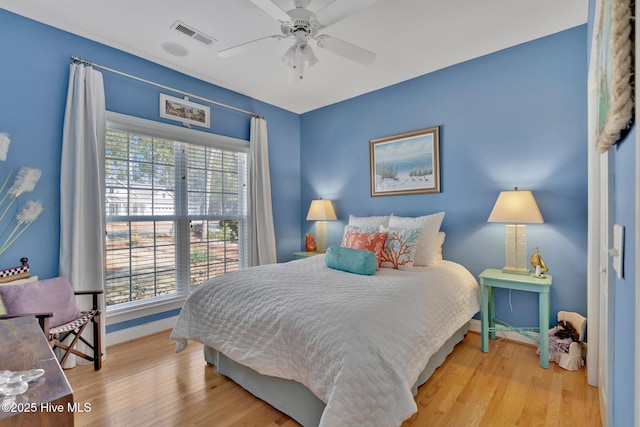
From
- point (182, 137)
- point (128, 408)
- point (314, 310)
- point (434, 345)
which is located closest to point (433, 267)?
point (434, 345)

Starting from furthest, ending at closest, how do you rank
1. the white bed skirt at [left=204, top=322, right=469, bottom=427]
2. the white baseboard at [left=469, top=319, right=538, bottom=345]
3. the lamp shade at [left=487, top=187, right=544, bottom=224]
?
the white baseboard at [left=469, top=319, right=538, bottom=345] < the lamp shade at [left=487, top=187, right=544, bottom=224] < the white bed skirt at [left=204, top=322, right=469, bottom=427]

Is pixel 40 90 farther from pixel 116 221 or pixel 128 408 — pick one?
pixel 128 408

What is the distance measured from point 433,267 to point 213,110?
2929mm

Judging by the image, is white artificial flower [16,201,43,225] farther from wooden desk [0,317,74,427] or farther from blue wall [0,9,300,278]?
wooden desk [0,317,74,427]

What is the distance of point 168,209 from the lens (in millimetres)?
3148

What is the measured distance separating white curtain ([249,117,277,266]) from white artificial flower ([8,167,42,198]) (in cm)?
203

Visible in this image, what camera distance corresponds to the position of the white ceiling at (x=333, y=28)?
216 centimetres

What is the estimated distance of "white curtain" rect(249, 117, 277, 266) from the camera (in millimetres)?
3758

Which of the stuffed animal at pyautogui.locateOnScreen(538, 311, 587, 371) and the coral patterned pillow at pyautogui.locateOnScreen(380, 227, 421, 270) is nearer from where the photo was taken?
the stuffed animal at pyautogui.locateOnScreen(538, 311, 587, 371)

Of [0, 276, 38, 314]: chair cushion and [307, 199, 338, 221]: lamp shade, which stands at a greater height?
[307, 199, 338, 221]: lamp shade

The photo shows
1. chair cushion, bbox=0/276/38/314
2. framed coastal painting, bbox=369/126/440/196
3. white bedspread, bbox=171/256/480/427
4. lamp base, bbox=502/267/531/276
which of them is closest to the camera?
white bedspread, bbox=171/256/480/427

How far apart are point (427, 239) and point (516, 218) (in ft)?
2.32

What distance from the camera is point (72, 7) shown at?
2191 millimetres

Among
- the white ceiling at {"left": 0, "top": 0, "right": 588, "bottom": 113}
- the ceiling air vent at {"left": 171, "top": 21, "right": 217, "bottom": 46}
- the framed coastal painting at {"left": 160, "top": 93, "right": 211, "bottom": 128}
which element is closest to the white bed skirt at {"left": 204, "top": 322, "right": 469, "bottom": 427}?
the white ceiling at {"left": 0, "top": 0, "right": 588, "bottom": 113}
